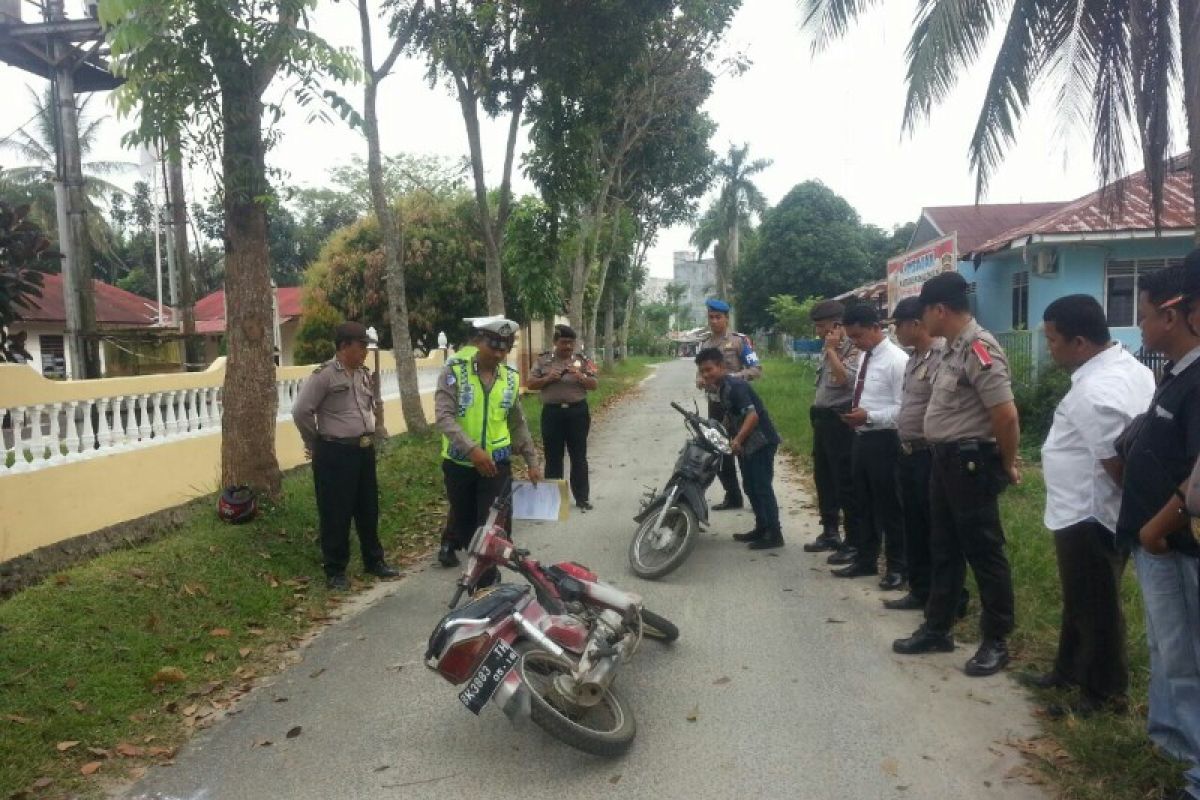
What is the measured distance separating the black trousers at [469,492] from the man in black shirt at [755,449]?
196 cm

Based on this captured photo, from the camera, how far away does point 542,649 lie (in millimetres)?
3500

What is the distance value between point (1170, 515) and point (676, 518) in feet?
12.3

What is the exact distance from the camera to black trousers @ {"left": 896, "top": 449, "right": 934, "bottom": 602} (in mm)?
5055

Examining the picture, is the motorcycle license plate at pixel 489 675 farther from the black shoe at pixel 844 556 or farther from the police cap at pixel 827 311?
the police cap at pixel 827 311

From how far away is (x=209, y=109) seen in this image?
6535mm

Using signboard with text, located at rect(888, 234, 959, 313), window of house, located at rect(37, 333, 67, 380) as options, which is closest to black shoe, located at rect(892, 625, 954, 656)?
signboard with text, located at rect(888, 234, 959, 313)

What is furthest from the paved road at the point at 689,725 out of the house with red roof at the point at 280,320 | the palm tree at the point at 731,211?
the palm tree at the point at 731,211

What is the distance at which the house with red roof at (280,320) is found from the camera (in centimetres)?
3462

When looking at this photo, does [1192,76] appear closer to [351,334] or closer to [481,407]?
[481,407]

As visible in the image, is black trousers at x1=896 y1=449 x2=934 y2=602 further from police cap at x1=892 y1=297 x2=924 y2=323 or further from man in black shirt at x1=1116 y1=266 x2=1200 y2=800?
man in black shirt at x1=1116 y1=266 x2=1200 y2=800

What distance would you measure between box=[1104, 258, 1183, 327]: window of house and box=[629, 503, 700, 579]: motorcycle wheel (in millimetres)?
13051

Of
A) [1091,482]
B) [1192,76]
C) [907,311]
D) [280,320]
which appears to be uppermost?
[1192,76]

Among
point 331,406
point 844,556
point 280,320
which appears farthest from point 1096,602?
point 280,320

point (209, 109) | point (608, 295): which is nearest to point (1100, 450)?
point (209, 109)
